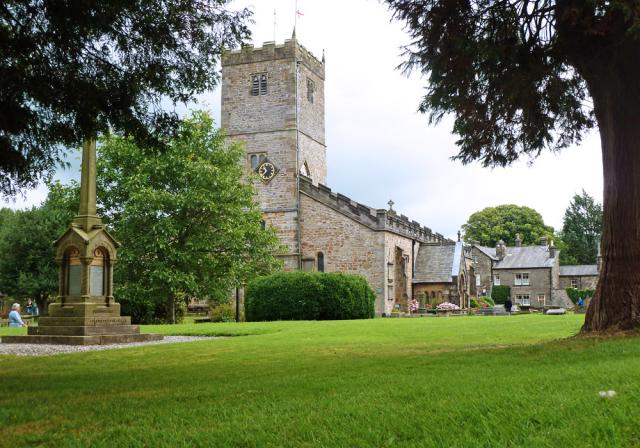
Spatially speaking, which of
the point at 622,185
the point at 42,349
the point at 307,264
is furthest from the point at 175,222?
the point at 622,185

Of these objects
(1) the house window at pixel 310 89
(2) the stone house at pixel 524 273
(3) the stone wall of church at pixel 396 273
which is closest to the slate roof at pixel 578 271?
(2) the stone house at pixel 524 273

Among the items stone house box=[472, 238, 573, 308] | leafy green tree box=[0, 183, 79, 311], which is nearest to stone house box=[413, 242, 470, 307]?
stone house box=[472, 238, 573, 308]

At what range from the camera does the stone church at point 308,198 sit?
152 feet

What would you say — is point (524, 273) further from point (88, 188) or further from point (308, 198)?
point (88, 188)

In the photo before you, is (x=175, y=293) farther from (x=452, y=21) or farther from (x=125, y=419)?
(x=125, y=419)

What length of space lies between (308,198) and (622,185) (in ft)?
119

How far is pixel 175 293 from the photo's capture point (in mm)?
33750

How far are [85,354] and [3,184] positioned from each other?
428 cm

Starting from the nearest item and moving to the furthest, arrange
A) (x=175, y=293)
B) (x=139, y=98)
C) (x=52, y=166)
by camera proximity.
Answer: (x=139, y=98) < (x=52, y=166) < (x=175, y=293)

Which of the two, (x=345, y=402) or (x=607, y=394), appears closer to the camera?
(x=607, y=394)

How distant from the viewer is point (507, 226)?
3366 inches

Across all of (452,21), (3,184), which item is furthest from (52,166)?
(452,21)

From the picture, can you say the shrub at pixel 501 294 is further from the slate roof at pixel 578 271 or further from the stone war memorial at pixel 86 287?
the stone war memorial at pixel 86 287

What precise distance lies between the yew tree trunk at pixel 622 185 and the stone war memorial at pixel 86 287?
12.2 metres
